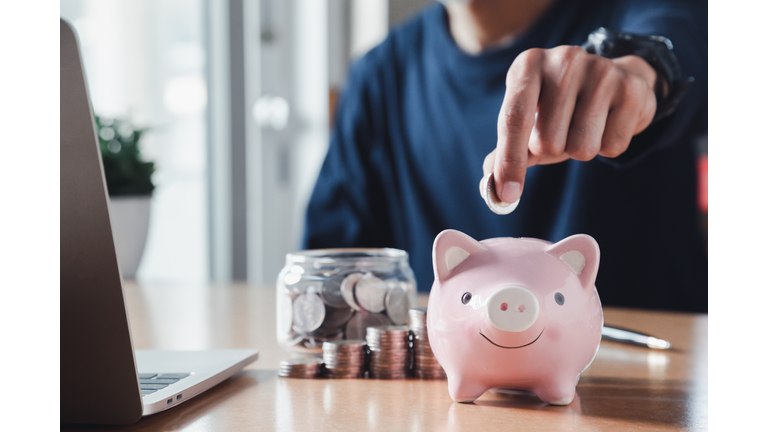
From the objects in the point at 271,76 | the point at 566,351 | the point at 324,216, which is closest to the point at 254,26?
the point at 271,76

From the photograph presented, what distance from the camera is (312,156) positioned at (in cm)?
271

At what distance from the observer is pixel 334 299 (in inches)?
24.7

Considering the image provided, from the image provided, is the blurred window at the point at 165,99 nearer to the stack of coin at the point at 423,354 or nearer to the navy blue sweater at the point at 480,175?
the navy blue sweater at the point at 480,175

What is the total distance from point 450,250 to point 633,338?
13.9 inches

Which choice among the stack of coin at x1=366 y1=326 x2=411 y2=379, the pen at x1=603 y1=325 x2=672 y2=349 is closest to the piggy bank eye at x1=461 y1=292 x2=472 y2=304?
the stack of coin at x1=366 y1=326 x2=411 y2=379

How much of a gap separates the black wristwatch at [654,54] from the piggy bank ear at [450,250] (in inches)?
15.0

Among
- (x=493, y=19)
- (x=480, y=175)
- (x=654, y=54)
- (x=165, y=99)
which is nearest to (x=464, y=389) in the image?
(x=654, y=54)

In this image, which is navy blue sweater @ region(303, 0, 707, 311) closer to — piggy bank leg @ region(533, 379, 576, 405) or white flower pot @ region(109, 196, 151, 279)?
white flower pot @ region(109, 196, 151, 279)

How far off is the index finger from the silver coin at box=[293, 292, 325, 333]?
0.78 feet

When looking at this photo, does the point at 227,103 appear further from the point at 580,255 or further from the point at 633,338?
the point at 580,255

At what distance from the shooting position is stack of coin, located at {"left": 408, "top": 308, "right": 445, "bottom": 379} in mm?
547

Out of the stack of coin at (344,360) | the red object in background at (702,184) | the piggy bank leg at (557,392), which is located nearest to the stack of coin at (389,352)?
the stack of coin at (344,360)
